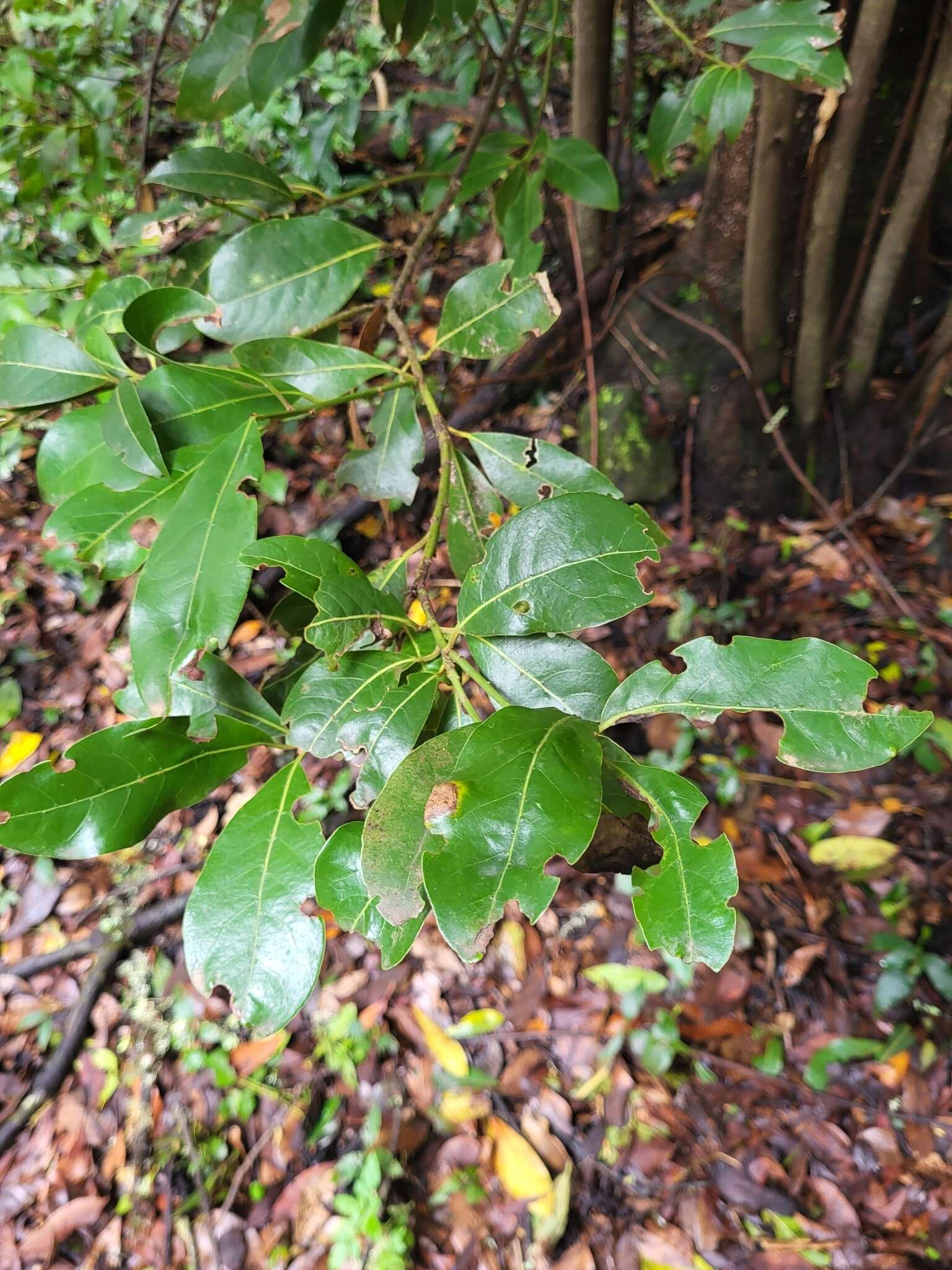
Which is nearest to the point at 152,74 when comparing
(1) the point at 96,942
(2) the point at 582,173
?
(2) the point at 582,173

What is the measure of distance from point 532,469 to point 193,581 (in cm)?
41

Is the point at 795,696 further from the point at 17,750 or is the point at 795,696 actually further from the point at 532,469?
the point at 17,750

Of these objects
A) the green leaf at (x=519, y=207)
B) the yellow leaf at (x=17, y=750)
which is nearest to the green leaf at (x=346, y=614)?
the green leaf at (x=519, y=207)

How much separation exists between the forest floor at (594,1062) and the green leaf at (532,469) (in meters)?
0.69

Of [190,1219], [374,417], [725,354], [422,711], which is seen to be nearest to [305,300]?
[374,417]

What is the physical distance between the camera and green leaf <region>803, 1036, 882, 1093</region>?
1434mm

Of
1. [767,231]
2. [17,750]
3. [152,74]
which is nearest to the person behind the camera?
[152,74]

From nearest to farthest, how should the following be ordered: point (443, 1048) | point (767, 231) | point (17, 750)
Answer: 1. point (767, 231)
2. point (443, 1048)
3. point (17, 750)

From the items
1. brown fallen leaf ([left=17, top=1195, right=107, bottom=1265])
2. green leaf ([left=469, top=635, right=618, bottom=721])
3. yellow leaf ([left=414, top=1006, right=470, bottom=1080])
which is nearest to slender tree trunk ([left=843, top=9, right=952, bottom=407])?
green leaf ([left=469, top=635, right=618, bottom=721])

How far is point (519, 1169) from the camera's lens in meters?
1.44

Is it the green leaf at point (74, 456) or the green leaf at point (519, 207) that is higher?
the green leaf at point (519, 207)

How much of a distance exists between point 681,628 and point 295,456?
1396 millimetres

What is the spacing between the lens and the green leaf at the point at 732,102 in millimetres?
1051

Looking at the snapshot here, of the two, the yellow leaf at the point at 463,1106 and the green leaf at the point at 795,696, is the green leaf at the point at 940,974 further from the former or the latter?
the green leaf at the point at 795,696
